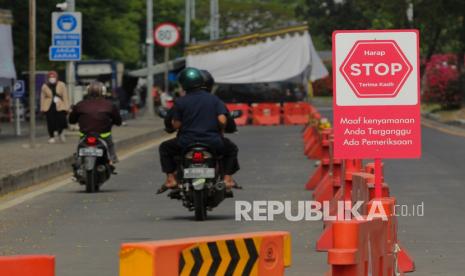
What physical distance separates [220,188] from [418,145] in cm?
540

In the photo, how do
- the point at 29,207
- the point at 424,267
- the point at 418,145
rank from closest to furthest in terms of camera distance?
the point at 418,145 → the point at 424,267 → the point at 29,207

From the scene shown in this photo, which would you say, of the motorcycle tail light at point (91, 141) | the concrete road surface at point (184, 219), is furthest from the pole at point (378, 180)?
the motorcycle tail light at point (91, 141)

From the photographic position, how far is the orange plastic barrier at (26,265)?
675 cm

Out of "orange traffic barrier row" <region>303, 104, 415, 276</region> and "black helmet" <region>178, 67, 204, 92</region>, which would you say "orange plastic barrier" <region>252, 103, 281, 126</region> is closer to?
"black helmet" <region>178, 67, 204, 92</region>

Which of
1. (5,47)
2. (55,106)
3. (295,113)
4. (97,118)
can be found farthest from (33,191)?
(295,113)

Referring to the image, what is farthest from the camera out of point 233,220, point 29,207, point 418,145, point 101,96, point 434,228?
point 101,96

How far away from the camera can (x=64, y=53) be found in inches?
1249

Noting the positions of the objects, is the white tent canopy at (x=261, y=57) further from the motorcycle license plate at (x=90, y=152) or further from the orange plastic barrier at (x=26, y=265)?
the orange plastic barrier at (x=26, y=265)

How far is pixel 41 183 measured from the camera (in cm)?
2280

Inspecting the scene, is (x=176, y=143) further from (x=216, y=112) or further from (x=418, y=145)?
(x=418, y=145)

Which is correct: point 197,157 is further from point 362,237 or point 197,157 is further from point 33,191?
point 362,237

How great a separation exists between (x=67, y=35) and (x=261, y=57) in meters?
19.2

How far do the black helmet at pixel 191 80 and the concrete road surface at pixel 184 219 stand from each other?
56.8 inches

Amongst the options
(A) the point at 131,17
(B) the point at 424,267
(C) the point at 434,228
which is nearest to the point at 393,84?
(B) the point at 424,267
